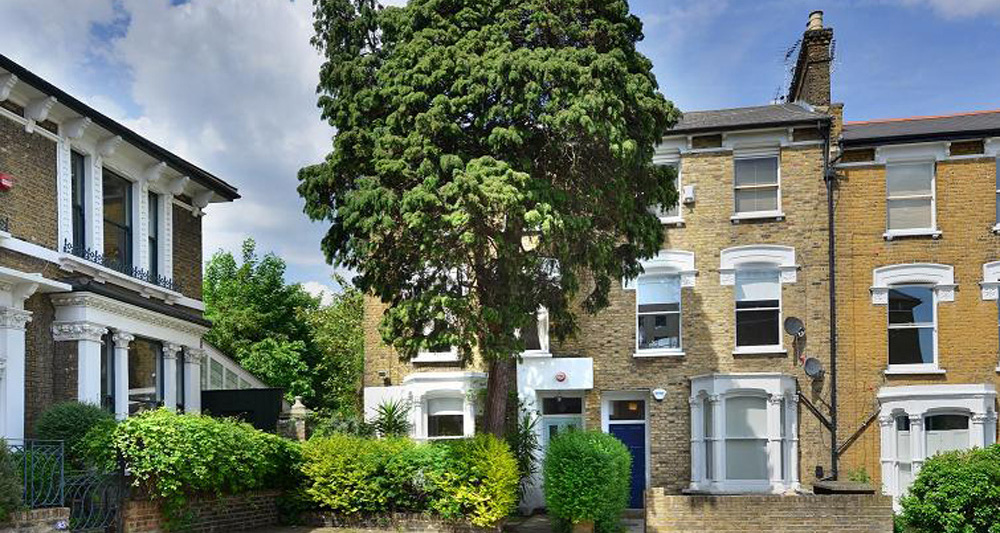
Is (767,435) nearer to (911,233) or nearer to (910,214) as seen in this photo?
(911,233)

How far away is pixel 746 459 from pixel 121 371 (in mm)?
13566

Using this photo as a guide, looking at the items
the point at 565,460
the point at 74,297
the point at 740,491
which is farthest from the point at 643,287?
the point at 74,297

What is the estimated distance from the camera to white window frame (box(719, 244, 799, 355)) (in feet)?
72.1

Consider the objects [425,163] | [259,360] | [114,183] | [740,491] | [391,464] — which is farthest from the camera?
[259,360]

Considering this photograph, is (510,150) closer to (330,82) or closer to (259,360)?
(330,82)

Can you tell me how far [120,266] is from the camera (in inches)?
706

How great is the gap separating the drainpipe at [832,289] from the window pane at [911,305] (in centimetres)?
132

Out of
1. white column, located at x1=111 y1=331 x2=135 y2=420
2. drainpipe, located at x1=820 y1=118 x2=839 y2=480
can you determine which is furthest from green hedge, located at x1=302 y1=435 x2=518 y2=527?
drainpipe, located at x1=820 y1=118 x2=839 y2=480

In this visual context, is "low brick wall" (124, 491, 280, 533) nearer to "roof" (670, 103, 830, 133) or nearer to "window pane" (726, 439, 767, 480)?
"window pane" (726, 439, 767, 480)

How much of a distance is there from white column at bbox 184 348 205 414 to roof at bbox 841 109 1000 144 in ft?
50.3

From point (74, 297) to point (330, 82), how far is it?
5.80m

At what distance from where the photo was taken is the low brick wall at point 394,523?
16.9 metres

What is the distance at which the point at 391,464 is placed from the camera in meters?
17.3

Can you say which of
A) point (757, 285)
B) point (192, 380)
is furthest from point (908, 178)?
point (192, 380)
